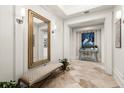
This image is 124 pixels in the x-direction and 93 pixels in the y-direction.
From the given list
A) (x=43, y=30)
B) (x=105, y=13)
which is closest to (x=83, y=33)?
(x=105, y=13)

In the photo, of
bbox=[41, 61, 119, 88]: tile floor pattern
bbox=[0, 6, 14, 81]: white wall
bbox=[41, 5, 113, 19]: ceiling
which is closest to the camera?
bbox=[0, 6, 14, 81]: white wall

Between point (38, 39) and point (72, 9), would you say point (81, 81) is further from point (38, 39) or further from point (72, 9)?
point (72, 9)

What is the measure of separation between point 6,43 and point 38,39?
4.35 ft

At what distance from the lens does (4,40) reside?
200 centimetres

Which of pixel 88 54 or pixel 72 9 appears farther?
pixel 88 54

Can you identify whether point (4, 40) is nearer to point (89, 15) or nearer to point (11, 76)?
point (11, 76)

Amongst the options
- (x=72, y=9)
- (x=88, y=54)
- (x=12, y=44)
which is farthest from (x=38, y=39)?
(x=88, y=54)

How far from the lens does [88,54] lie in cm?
696

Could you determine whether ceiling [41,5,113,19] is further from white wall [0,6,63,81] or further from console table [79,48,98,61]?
console table [79,48,98,61]

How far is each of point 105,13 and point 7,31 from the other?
381 cm

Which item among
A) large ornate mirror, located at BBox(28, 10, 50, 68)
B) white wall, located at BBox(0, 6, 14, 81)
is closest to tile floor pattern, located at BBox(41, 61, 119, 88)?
large ornate mirror, located at BBox(28, 10, 50, 68)

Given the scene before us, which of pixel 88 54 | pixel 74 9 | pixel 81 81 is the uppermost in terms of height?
pixel 74 9

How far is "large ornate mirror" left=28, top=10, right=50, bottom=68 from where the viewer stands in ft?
9.22
